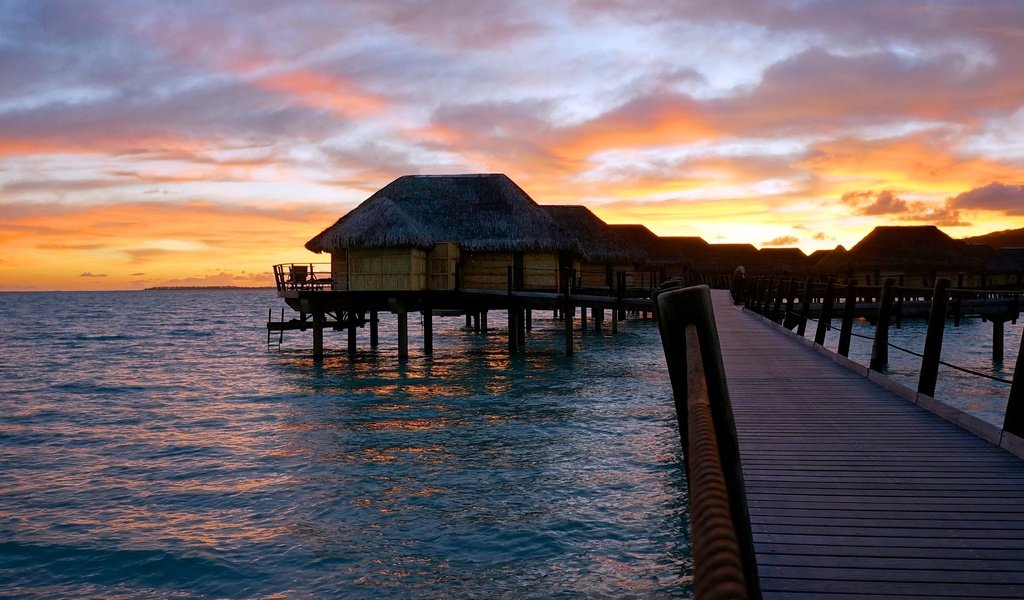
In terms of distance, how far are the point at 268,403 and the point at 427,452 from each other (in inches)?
305

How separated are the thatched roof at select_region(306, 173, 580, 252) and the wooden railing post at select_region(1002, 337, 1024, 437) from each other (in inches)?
766

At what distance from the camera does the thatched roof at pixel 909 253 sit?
4441 centimetres

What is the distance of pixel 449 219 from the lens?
28.2 metres

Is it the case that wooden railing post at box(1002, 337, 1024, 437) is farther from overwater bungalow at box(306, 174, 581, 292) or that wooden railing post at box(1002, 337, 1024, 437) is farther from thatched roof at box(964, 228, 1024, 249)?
thatched roof at box(964, 228, 1024, 249)

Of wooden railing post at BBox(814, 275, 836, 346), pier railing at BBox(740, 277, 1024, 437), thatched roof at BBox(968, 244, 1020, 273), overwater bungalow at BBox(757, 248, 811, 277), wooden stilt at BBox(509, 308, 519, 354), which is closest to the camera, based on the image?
pier railing at BBox(740, 277, 1024, 437)

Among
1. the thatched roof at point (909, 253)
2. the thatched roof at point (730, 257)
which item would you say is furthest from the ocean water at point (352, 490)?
the thatched roof at point (730, 257)

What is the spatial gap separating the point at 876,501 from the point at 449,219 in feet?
79.9

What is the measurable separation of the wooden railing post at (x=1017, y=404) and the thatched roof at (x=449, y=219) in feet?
63.8

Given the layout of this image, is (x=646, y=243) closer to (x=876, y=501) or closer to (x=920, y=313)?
(x=920, y=313)

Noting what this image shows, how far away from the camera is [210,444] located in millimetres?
13375

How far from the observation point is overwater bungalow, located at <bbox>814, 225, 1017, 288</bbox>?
44.4 m

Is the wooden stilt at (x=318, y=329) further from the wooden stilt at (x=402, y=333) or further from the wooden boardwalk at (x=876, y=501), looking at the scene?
the wooden boardwalk at (x=876, y=501)

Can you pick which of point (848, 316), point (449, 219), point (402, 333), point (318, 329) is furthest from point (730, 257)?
point (848, 316)

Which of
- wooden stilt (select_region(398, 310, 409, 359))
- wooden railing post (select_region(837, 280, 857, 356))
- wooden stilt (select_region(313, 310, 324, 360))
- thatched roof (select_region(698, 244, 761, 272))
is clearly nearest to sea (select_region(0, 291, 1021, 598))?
wooden stilt (select_region(398, 310, 409, 359))
